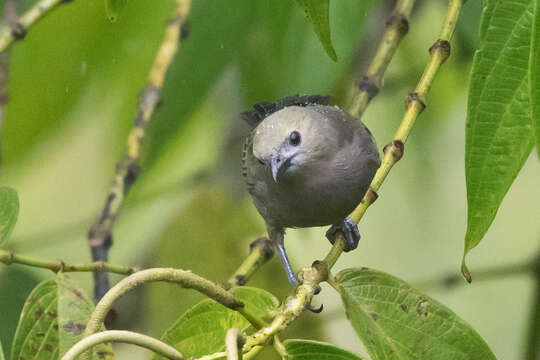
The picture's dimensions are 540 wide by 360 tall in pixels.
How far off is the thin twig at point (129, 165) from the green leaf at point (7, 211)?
472 mm

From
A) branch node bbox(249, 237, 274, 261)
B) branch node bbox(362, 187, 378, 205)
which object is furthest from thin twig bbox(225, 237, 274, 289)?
branch node bbox(362, 187, 378, 205)

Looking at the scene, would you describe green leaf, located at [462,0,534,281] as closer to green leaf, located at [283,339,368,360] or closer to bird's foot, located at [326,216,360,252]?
green leaf, located at [283,339,368,360]

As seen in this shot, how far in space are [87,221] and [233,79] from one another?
639mm

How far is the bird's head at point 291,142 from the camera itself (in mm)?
1030

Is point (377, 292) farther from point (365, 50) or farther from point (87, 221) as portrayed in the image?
point (87, 221)

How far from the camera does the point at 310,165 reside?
109 centimetres

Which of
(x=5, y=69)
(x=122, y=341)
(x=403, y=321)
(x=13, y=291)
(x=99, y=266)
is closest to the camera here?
(x=122, y=341)

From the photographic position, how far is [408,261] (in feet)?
5.71

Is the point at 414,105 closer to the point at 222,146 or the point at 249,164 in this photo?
the point at 249,164

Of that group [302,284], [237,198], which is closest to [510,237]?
[237,198]

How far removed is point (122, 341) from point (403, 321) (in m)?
0.40

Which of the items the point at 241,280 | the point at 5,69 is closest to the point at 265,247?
the point at 241,280

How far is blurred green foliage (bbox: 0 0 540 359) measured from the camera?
5.05ft

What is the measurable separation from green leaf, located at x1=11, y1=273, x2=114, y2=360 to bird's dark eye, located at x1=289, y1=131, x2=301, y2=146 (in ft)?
1.28
